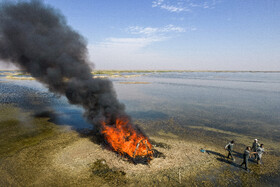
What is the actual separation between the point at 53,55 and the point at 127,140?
49.8 feet

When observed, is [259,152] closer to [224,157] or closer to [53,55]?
[224,157]

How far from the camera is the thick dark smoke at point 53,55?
19.5m

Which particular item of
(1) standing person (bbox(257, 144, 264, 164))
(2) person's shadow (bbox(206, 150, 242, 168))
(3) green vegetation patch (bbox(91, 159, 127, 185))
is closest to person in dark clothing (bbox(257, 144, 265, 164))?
(1) standing person (bbox(257, 144, 264, 164))

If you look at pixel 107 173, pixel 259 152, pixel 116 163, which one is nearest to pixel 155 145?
pixel 116 163

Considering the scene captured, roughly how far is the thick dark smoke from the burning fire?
89.9 inches

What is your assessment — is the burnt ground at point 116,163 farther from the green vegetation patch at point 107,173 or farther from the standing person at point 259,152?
the standing person at point 259,152

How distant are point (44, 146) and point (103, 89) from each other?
8.80 metres

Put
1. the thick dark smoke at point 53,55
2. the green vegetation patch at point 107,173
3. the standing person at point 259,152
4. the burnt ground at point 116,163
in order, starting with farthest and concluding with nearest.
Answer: the thick dark smoke at point 53,55, the standing person at point 259,152, the burnt ground at point 116,163, the green vegetation patch at point 107,173

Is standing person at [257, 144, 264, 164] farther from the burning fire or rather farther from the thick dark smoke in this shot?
the thick dark smoke

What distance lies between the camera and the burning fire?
13.6 metres

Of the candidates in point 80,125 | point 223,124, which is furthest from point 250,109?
point 80,125

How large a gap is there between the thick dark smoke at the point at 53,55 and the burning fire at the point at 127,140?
7.49ft

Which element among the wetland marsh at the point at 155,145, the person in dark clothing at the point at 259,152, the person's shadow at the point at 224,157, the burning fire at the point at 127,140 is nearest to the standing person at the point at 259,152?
the person in dark clothing at the point at 259,152

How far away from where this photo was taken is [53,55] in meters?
20.6
